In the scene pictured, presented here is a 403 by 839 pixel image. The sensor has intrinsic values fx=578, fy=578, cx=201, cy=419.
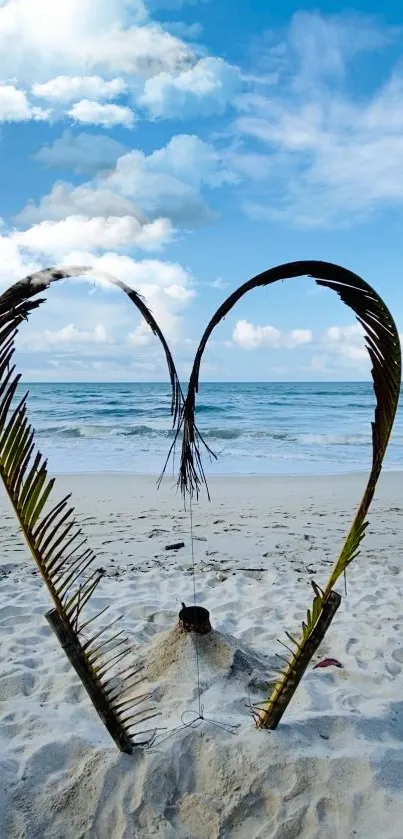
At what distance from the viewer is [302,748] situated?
2764 mm

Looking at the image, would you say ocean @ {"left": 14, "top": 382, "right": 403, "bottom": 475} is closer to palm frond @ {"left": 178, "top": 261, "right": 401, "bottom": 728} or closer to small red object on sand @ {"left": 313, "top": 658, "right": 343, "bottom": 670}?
small red object on sand @ {"left": 313, "top": 658, "right": 343, "bottom": 670}

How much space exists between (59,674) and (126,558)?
2.96m

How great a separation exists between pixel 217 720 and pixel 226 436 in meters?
18.7

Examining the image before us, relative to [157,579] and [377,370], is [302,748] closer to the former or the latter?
[377,370]

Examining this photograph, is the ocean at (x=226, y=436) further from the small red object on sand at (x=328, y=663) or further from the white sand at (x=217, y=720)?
the small red object on sand at (x=328, y=663)

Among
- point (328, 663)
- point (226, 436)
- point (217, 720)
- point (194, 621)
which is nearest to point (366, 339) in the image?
point (217, 720)

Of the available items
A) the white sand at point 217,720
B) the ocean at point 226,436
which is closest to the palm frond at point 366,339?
the white sand at point 217,720

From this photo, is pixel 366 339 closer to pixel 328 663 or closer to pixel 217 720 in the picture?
pixel 217 720

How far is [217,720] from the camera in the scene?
2.93 meters

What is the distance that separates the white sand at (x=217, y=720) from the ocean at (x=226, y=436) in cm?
781

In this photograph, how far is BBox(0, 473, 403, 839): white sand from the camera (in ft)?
8.16

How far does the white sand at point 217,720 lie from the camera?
249 cm

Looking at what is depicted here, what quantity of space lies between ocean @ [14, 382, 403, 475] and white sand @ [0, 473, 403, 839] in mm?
7809

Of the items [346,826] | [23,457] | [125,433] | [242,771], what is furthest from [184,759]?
[125,433]
